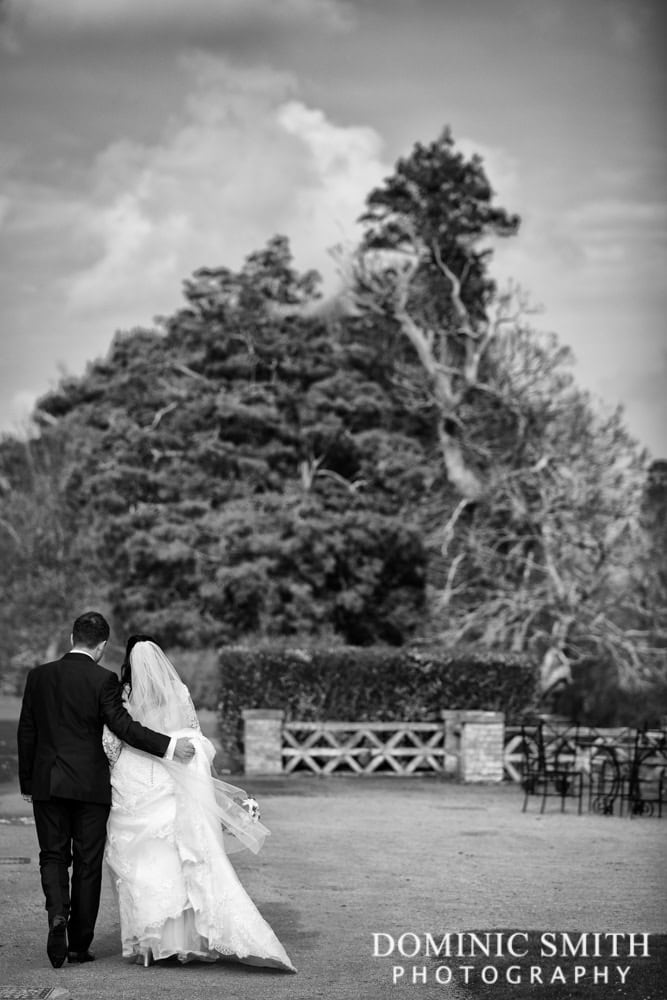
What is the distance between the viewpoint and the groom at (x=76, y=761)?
7.35 metres

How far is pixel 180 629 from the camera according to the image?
1323 inches

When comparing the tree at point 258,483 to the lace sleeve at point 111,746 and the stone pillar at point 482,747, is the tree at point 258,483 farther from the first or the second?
the lace sleeve at point 111,746

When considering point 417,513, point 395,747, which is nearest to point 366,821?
point 395,747

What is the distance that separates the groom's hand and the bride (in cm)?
5

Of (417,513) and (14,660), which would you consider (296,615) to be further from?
(14,660)

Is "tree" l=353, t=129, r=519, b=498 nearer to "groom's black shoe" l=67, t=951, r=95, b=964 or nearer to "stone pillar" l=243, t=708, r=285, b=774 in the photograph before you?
"stone pillar" l=243, t=708, r=285, b=774

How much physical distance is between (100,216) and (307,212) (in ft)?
30.2

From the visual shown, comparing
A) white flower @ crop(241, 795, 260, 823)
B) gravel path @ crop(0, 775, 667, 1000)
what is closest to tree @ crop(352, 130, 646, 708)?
gravel path @ crop(0, 775, 667, 1000)

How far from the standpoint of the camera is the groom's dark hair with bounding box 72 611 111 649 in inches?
295

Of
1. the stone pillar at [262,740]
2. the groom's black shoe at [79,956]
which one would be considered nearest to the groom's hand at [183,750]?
the groom's black shoe at [79,956]

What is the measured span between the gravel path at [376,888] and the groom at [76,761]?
0.41 m

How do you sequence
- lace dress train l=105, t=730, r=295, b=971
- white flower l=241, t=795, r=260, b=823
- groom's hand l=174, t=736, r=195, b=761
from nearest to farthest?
1. lace dress train l=105, t=730, r=295, b=971
2. groom's hand l=174, t=736, r=195, b=761
3. white flower l=241, t=795, r=260, b=823

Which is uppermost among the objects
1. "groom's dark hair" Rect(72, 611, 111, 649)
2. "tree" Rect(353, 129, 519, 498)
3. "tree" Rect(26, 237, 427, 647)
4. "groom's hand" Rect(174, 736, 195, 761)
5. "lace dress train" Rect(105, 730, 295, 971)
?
"tree" Rect(353, 129, 519, 498)

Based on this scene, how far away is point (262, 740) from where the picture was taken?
18875 mm
